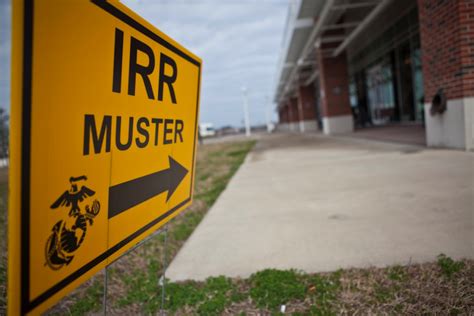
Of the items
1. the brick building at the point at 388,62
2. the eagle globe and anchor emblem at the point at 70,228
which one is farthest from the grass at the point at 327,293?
the brick building at the point at 388,62

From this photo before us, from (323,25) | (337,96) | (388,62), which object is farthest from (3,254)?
(388,62)

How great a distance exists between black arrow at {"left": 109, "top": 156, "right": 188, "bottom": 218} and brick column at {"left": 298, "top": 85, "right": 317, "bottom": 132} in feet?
111

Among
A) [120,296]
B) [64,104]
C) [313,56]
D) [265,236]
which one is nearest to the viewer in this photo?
[64,104]

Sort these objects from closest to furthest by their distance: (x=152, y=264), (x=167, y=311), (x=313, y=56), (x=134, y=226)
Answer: (x=134, y=226) → (x=167, y=311) → (x=152, y=264) → (x=313, y=56)

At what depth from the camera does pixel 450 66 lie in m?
7.16

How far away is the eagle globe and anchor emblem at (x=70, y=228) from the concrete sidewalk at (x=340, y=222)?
1.66 metres

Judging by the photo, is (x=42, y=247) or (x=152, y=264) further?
(x=152, y=264)

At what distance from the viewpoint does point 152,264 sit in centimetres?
330

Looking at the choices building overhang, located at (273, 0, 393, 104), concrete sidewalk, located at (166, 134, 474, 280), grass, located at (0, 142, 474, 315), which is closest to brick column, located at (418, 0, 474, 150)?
concrete sidewalk, located at (166, 134, 474, 280)

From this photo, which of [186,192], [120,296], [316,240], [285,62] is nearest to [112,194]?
[186,192]

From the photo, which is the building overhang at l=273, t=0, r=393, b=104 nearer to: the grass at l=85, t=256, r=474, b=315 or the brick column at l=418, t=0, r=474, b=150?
the brick column at l=418, t=0, r=474, b=150

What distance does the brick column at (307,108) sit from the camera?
116 feet

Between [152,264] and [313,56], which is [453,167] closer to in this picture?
[152,264]

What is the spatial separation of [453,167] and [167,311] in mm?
5303
